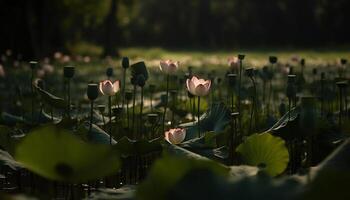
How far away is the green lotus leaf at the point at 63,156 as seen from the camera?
3.49ft

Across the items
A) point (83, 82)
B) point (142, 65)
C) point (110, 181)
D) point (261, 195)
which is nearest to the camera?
point (261, 195)

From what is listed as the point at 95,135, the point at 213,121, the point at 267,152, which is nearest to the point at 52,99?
the point at 95,135

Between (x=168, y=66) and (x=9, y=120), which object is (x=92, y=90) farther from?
(x=9, y=120)

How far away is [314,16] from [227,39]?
392 centimetres

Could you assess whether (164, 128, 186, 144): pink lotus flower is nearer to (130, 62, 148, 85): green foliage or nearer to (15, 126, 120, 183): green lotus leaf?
(130, 62, 148, 85): green foliage

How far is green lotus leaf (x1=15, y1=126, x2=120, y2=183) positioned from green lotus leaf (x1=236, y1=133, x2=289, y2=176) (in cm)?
44

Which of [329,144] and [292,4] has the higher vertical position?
[292,4]

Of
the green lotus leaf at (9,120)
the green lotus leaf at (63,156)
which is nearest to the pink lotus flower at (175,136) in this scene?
the green lotus leaf at (63,156)

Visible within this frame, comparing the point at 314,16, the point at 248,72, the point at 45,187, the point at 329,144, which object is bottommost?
the point at 45,187

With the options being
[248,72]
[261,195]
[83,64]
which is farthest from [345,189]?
[83,64]

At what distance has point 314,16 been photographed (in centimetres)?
2716

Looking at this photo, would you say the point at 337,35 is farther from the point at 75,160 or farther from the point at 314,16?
the point at 75,160

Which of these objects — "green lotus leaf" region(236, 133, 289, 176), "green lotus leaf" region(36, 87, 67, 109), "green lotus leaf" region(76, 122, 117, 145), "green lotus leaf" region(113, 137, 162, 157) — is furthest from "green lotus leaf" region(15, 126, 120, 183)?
→ "green lotus leaf" region(36, 87, 67, 109)

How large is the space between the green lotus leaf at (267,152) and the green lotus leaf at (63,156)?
1.46 ft
